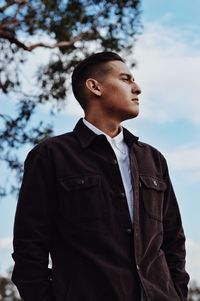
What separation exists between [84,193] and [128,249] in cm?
25

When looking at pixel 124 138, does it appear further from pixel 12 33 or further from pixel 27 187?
pixel 12 33

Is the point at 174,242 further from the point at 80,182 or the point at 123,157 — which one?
the point at 80,182

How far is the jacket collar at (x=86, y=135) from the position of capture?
234 cm

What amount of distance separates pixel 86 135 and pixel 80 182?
25cm

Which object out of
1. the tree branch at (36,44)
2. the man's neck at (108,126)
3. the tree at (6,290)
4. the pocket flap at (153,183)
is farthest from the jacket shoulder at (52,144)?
the tree at (6,290)

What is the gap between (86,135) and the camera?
2373 mm

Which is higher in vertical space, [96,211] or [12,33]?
[12,33]

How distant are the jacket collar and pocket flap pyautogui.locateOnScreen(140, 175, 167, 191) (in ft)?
0.53

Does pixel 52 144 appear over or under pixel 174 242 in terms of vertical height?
over

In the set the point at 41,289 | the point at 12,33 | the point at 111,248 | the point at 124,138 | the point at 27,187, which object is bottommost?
the point at 41,289

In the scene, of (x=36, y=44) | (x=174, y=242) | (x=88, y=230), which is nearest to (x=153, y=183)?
(x=174, y=242)

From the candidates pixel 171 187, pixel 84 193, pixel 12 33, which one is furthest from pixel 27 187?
pixel 12 33

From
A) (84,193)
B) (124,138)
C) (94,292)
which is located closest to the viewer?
(94,292)

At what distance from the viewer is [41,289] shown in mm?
2119
